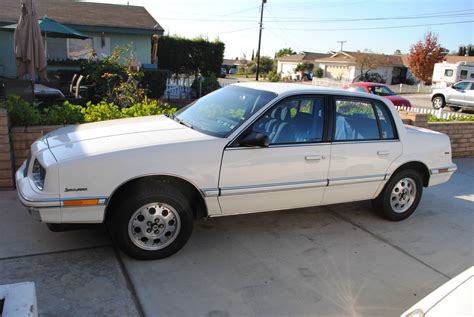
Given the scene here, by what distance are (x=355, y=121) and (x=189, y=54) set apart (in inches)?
753

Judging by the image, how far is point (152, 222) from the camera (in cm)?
377

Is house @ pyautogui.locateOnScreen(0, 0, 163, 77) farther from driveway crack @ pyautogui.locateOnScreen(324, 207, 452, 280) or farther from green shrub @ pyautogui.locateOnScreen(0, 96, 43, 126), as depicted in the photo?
driveway crack @ pyautogui.locateOnScreen(324, 207, 452, 280)

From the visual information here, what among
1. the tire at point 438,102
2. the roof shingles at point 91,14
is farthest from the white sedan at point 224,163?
the tire at point 438,102

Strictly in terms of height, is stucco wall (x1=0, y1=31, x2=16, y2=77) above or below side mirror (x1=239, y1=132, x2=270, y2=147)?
above

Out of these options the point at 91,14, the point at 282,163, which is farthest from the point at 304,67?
the point at 282,163

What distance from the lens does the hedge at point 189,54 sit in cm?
2261

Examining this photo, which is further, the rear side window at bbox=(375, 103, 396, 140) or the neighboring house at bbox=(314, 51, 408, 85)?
the neighboring house at bbox=(314, 51, 408, 85)

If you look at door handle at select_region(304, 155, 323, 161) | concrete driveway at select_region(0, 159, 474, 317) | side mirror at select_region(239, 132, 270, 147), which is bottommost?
concrete driveway at select_region(0, 159, 474, 317)

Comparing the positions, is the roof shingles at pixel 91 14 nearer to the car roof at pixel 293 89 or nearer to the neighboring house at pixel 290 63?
the car roof at pixel 293 89

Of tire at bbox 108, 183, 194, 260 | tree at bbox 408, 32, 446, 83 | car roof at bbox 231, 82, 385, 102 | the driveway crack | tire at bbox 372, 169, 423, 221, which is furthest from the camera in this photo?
tree at bbox 408, 32, 446, 83

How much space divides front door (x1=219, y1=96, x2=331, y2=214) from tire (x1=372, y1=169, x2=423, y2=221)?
106 centimetres

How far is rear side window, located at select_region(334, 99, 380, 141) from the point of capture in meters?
4.64

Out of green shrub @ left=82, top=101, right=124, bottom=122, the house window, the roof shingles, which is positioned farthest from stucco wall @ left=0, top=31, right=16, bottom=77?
green shrub @ left=82, top=101, right=124, bottom=122

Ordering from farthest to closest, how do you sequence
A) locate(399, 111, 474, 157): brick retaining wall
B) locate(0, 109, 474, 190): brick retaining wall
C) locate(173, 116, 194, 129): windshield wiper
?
locate(399, 111, 474, 157): brick retaining wall
locate(0, 109, 474, 190): brick retaining wall
locate(173, 116, 194, 129): windshield wiper
